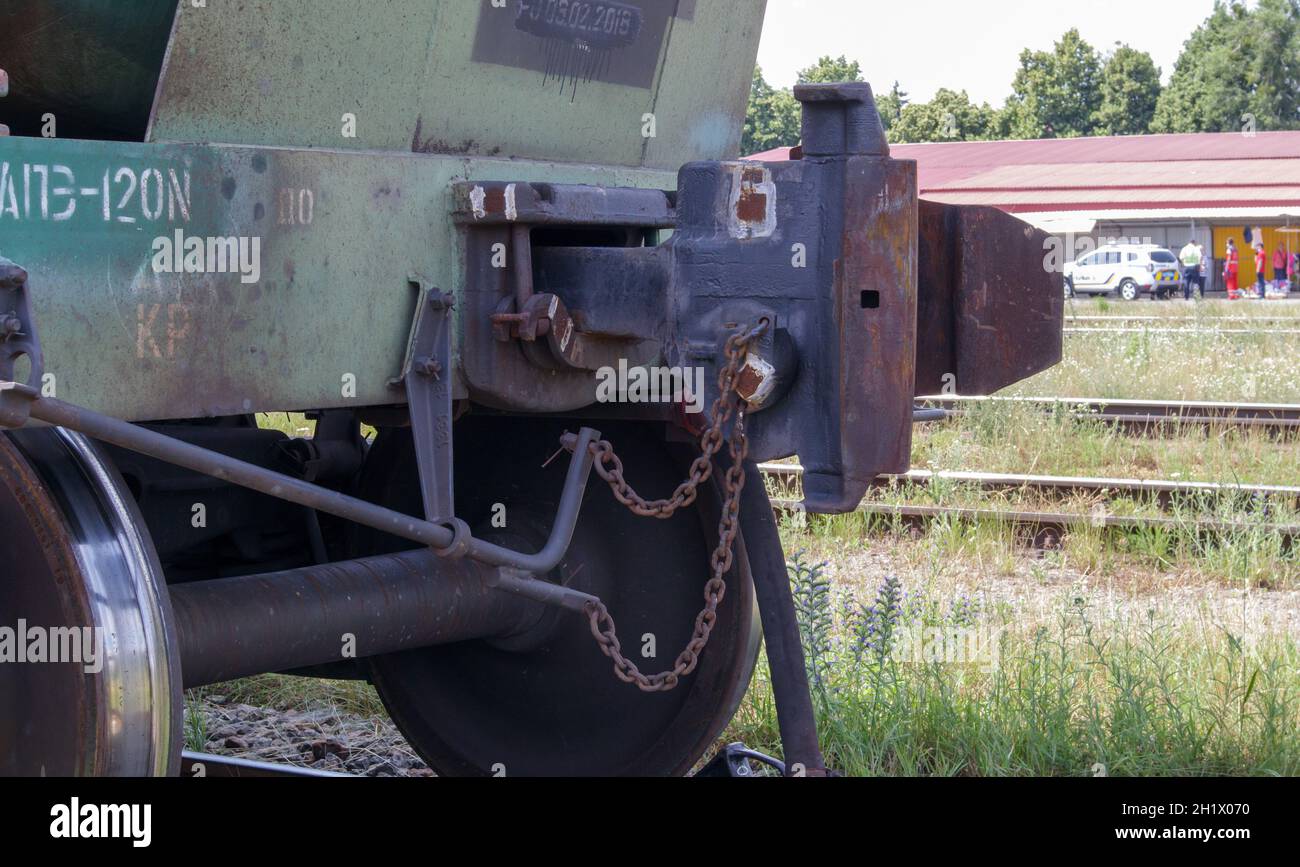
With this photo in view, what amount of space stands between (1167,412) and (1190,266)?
29.1 meters

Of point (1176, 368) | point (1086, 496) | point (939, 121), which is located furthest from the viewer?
point (939, 121)

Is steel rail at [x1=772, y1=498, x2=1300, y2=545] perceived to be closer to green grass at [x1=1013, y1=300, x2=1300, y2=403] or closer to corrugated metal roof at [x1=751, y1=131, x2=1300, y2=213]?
green grass at [x1=1013, y1=300, x2=1300, y2=403]

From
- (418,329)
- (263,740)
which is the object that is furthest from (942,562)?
(418,329)

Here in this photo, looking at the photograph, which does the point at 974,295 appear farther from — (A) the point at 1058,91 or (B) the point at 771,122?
(A) the point at 1058,91

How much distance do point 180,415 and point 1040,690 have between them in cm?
304

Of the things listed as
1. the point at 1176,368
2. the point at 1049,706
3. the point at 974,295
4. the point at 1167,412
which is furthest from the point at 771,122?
the point at 974,295

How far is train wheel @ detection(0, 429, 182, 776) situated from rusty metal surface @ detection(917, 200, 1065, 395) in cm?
148

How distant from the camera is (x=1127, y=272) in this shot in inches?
1476

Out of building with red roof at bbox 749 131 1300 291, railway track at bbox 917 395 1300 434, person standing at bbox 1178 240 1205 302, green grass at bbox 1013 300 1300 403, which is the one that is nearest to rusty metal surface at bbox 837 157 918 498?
railway track at bbox 917 395 1300 434

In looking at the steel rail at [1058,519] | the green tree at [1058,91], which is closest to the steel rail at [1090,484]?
the steel rail at [1058,519]

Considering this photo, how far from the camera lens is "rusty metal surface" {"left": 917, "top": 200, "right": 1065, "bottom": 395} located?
2.91 m

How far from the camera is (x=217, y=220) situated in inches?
96.0

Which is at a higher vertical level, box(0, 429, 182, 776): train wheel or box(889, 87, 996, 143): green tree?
box(889, 87, 996, 143): green tree
